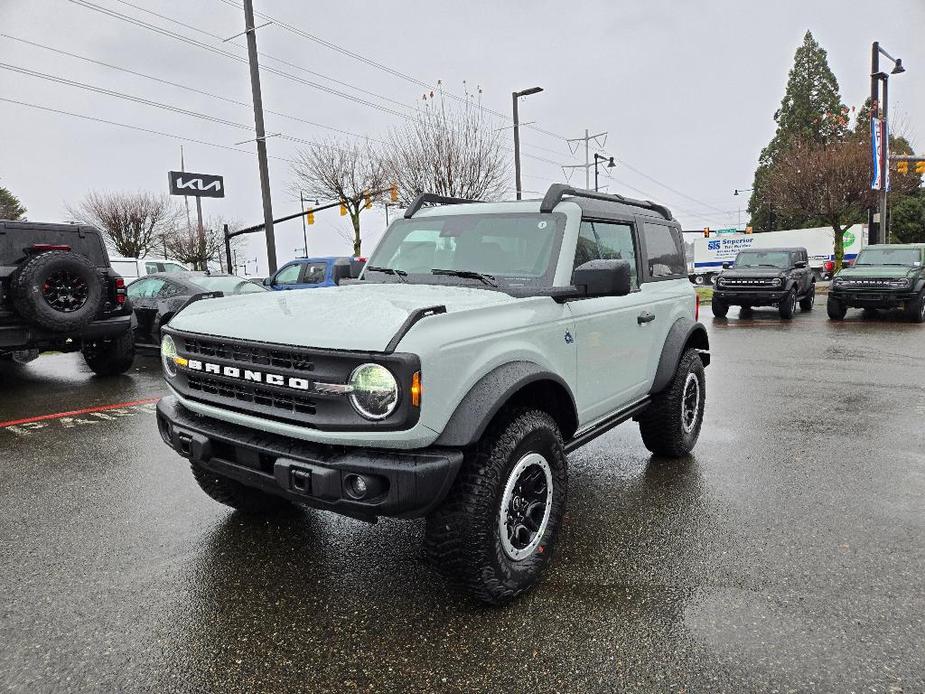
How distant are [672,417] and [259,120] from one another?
1639 centimetres

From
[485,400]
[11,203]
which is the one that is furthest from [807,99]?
[11,203]

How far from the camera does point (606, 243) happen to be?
3961 millimetres

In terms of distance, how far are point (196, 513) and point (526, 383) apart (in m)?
2.45

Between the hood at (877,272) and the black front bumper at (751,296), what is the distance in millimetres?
1429

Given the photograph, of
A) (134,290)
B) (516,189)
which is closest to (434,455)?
(134,290)

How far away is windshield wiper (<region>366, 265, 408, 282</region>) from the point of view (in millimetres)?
3829

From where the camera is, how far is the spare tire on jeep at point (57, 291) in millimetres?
7176

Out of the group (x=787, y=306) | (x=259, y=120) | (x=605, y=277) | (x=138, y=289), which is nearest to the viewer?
(x=605, y=277)

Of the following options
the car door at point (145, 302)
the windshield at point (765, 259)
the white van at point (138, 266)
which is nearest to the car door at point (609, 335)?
the car door at point (145, 302)

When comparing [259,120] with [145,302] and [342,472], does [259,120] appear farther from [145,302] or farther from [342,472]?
[342,472]

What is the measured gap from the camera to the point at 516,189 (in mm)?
22938

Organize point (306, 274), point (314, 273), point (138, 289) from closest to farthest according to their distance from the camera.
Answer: point (138, 289), point (314, 273), point (306, 274)

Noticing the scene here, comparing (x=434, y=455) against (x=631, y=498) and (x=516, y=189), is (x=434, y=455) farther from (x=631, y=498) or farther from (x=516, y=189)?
(x=516, y=189)

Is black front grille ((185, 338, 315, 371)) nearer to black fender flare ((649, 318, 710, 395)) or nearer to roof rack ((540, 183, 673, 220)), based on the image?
roof rack ((540, 183, 673, 220))
